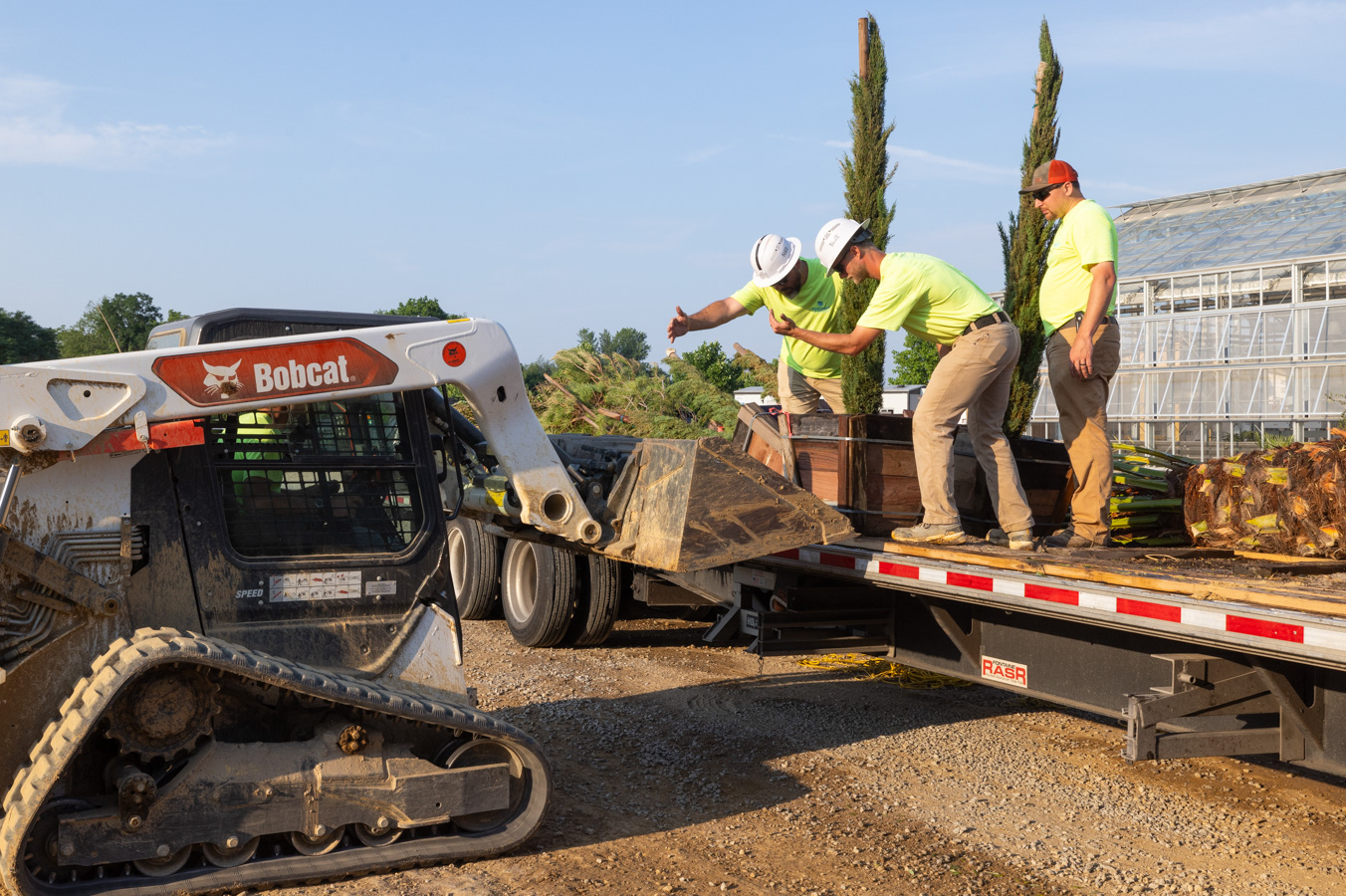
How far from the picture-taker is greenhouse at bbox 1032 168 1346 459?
23.9m

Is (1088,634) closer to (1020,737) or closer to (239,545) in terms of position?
(1020,737)

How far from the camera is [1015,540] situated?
5691mm

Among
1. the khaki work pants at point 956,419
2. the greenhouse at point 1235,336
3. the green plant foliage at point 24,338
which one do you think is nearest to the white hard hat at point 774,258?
the khaki work pants at point 956,419

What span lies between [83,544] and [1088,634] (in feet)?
13.0

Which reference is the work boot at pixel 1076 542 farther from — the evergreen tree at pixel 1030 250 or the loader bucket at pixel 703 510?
the evergreen tree at pixel 1030 250

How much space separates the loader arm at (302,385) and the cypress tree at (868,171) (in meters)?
9.39

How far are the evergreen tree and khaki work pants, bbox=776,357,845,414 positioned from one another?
20.0ft

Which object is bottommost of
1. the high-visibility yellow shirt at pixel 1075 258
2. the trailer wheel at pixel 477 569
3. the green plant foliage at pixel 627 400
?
the trailer wheel at pixel 477 569

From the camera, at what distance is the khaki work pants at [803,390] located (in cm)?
759

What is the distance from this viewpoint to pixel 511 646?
9023mm

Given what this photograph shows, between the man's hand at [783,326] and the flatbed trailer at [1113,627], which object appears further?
the man's hand at [783,326]

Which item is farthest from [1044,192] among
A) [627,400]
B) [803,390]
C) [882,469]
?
[627,400]

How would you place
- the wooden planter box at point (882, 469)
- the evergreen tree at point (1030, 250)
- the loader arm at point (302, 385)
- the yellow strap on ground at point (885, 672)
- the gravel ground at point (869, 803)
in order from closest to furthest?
the loader arm at point (302, 385)
the gravel ground at point (869, 803)
the wooden planter box at point (882, 469)
the yellow strap on ground at point (885, 672)
the evergreen tree at point (1030, 250)

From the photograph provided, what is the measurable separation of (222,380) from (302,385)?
282 millimetres
